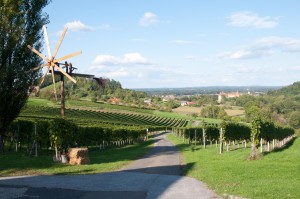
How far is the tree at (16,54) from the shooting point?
87.4 feet

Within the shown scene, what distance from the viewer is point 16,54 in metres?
27.7

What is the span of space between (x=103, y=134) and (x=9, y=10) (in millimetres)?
26019

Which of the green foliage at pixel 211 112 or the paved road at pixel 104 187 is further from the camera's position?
the green foliage at pixel 211 112

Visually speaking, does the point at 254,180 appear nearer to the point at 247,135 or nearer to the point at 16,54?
the point at 16,54

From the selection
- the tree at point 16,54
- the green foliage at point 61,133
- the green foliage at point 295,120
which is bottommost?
the green foliage at point 295,120

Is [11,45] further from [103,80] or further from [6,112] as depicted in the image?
[103,80]

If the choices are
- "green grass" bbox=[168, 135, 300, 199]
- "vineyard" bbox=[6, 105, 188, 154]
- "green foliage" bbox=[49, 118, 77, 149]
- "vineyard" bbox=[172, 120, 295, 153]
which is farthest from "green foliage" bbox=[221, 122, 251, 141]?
"green grass" bbox=[168, 135, 300, 199]

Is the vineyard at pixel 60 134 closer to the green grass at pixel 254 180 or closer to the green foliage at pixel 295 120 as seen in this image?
the green grass at pixel 254 180

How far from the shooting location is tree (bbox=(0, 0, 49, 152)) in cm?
2662

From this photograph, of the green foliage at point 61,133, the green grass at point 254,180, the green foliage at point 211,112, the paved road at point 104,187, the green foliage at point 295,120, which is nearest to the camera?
the green grass at point 254,180

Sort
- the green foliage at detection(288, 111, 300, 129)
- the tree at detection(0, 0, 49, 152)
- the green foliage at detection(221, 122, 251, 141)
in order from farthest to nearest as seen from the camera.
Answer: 1. the green foliage at detection(288, 111, 300, 129)
2. the green foliage at detection(221, 122, 251, 141)
3. the tree at detection(0, 0, 49, 152)

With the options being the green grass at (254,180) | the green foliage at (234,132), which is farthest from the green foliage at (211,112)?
the green grass at (254,180)

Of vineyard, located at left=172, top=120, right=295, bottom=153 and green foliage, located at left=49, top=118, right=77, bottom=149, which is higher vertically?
green foliage, located at left=49, top=118, right=77, bottom=149

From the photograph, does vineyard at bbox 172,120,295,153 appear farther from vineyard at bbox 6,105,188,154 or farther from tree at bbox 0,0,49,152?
tree at bbox 0,0,49,152
